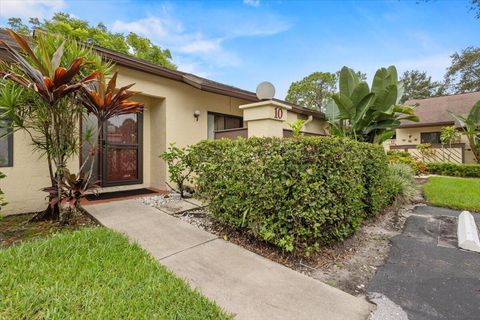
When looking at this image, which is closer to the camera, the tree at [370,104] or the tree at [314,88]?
the tree at [370,104]

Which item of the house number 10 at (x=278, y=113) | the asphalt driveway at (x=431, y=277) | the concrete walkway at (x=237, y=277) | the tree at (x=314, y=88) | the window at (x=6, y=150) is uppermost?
the tree at (x=314, y=88)

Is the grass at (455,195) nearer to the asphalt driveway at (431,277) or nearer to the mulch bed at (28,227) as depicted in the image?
the asphalt driveway at (431,277)

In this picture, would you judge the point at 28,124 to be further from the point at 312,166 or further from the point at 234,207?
the point at 312,166

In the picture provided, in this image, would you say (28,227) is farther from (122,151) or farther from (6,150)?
(122,151)

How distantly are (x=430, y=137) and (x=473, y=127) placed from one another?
501 centimetres

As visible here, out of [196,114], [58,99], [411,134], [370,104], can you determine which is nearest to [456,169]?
[411,134]

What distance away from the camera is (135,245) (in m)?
3.16

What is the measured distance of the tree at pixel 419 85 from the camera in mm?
33441

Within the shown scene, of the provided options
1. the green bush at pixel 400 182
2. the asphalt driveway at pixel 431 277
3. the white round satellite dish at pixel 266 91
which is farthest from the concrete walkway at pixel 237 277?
the green bush at pixel 400 182

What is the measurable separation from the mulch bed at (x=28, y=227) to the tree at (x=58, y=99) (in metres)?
0.18

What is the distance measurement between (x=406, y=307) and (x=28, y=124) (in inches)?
245

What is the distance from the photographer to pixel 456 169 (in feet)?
39.8

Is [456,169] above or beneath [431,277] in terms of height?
above

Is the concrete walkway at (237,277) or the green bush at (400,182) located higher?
the green bush at (400,182)
